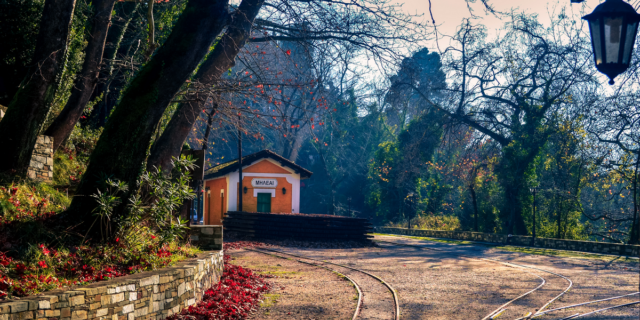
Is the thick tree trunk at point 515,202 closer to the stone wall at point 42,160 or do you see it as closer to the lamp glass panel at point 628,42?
the stone wall at point 42,160

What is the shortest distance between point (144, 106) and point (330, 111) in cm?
412

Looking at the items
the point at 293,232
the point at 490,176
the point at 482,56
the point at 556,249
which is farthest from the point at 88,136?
the point at 490,176

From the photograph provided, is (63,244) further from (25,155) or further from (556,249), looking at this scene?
(556,249)

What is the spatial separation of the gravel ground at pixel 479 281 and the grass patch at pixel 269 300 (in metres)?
2.23

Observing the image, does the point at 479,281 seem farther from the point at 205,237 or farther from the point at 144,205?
the point at 144,205

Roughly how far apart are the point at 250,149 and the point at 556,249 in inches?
1572

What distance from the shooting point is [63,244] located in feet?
20.7

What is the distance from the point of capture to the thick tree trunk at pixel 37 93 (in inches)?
311

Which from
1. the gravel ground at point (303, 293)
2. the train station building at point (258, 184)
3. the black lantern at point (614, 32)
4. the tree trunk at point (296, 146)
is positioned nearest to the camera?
the black lantern at point (614, 32)

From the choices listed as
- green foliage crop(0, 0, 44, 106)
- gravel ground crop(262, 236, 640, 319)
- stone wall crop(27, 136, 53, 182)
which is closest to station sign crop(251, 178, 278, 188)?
gravel ground crop(262, 236, 640, 319)

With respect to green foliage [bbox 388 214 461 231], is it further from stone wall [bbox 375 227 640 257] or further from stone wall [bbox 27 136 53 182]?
stone wall [bbox 27 136 53 182]

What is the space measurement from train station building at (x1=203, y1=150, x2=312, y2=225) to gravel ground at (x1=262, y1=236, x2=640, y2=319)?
9.33 meters

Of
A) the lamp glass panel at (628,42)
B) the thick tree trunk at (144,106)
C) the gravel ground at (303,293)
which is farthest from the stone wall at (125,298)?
the lamp glass panel at (628,42)

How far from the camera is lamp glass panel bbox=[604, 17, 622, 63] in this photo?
442cm
